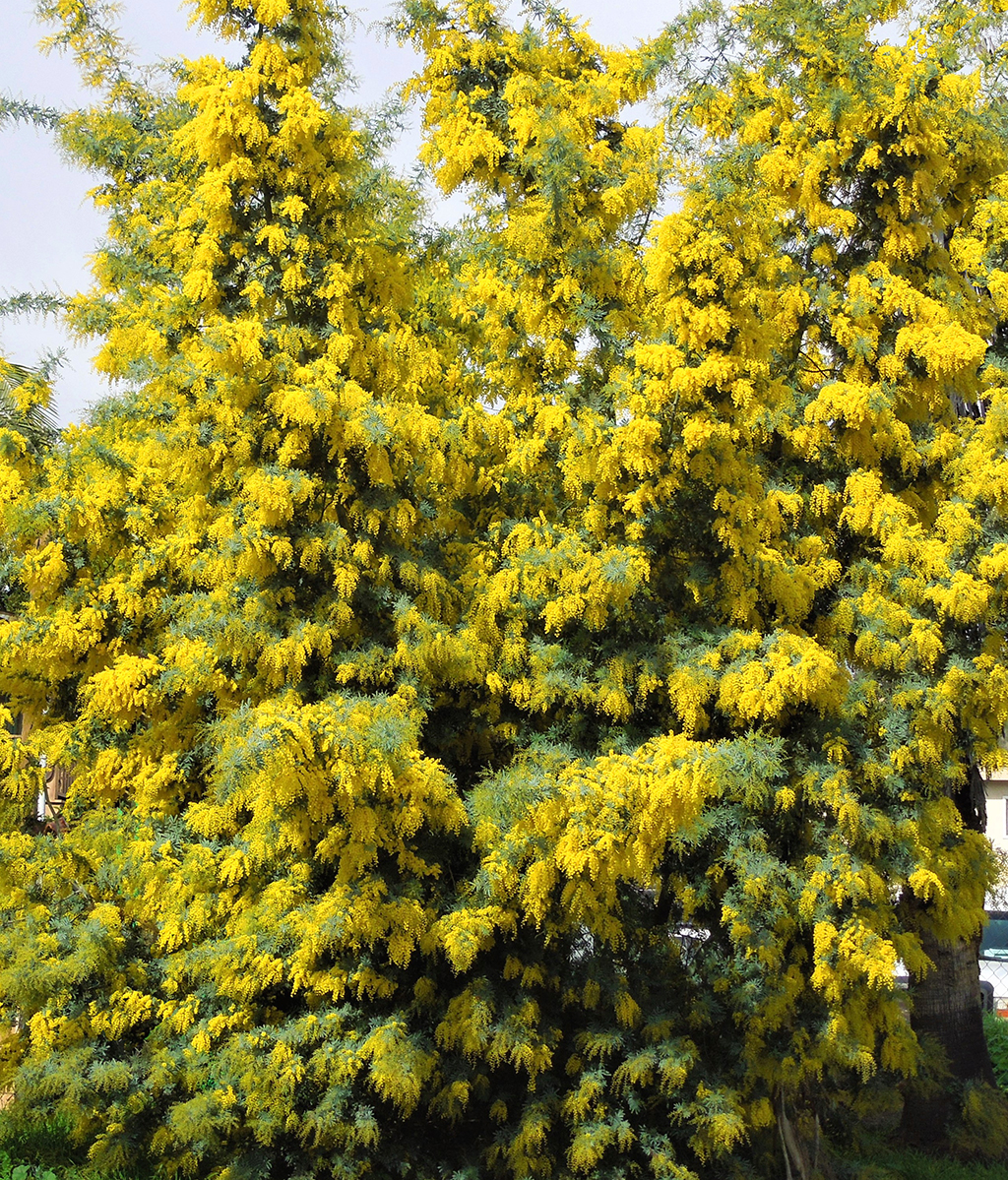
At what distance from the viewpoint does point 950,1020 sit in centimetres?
937

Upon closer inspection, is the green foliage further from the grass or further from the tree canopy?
the tree canopy

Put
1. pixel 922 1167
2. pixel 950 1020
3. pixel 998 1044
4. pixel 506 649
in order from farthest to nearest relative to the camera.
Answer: pixel 998 1044
pixel 950 1020
pixel 922 1167
pixel 506 649

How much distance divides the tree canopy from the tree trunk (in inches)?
32.3

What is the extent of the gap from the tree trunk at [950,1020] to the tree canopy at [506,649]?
820mm

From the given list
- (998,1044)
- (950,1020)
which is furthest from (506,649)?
(998,1044)

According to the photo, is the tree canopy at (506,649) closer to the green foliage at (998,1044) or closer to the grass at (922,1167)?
the grass at (922,1167)

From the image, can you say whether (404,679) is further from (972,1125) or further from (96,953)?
(972,1125)

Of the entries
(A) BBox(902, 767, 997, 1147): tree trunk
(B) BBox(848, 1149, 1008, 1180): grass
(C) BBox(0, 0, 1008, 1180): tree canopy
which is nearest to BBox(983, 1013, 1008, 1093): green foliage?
(A) BBox(902, 767, 997, 1147): tree trunk

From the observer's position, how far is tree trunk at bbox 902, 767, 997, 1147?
30.4 ft

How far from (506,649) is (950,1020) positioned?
16.0ft

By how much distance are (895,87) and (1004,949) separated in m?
9.87

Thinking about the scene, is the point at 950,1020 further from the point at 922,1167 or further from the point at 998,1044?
the point at 998,1044

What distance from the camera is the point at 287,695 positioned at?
6.60 m

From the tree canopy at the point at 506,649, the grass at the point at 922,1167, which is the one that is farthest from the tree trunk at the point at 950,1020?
the tree canopy at the point at 506,649
